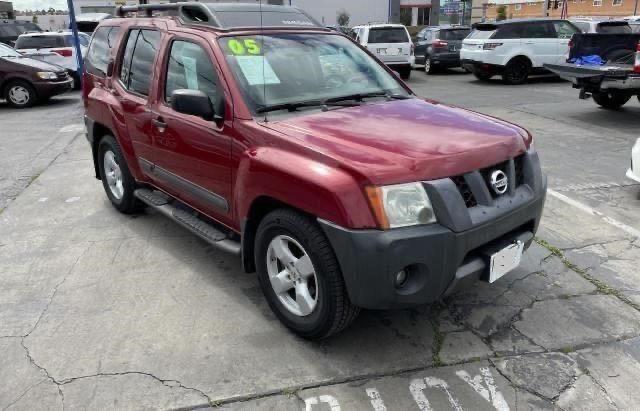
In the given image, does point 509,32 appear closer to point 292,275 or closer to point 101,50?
point 101,50

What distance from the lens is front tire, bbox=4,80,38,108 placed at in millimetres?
12594

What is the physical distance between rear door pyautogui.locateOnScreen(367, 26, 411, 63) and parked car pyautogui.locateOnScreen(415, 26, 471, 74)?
2116 mm

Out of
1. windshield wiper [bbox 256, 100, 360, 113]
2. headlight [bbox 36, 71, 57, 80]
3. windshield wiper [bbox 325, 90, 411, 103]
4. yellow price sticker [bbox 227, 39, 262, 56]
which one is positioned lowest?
headlight [bbox 36, 71, 57, 80]

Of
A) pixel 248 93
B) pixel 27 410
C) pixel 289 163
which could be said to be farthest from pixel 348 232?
pixel 27 410

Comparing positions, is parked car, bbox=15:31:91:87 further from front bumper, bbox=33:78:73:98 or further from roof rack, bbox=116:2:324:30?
roof rack, bbox=116:2:324:30

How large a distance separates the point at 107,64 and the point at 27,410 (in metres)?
3.41

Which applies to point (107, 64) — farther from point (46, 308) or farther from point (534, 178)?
point (534, 178)

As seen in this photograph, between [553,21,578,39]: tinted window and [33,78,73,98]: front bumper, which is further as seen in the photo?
[553,21,578,39]: tinted window

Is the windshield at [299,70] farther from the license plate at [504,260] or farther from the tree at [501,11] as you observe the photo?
the tree at [501,11]

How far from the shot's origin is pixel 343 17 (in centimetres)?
5497

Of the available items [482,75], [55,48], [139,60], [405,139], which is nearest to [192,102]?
[405,139]

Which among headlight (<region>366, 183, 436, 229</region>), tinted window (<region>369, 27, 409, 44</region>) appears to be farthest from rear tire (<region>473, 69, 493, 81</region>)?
headlight (<region>366, 183, 436, 229</region>)

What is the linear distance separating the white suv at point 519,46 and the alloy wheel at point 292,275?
13.1 m

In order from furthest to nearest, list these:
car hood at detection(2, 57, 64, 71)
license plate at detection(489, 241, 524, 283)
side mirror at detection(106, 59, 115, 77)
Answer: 1. car hood at detection(2, 57, 64, 71)
2. side mirror at detection(106, 59, 115, 77)
3. license plate at detection(489, 241, 524, 283)
